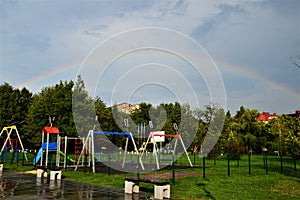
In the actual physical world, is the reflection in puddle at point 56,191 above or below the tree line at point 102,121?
below

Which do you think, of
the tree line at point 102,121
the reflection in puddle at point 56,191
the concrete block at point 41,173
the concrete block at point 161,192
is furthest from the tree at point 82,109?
the concrete block at point 161,192

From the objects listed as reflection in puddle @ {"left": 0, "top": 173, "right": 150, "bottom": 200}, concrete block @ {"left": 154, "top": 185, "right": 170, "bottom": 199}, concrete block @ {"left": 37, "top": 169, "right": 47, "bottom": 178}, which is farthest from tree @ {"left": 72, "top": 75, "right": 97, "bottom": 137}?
concrete block @ {"left": 154, "top": 185, "right": 170, "bottom": 199}

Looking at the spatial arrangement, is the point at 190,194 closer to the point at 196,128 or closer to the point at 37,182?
the point at 37,182

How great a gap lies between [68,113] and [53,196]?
3447 cm

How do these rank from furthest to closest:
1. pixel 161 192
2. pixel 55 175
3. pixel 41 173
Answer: pixel 41 173
pixel 55 175
pixel 161 192

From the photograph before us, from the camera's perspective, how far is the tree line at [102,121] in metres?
A: 42.1

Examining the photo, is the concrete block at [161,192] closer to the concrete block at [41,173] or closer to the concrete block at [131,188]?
the concrete block at [131,188]

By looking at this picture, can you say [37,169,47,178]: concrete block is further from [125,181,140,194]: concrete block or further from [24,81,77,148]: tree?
[24,81,77,148]: tree

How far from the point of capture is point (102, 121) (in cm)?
4884

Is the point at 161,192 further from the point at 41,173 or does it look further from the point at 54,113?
the point at 54,113

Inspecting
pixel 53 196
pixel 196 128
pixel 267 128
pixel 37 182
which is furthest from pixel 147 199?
pixel 267 128

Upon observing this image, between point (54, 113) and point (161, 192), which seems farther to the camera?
point (54, 113)

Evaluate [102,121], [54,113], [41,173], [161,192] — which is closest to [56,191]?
[161,192]

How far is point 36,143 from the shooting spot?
4284 centimetres
